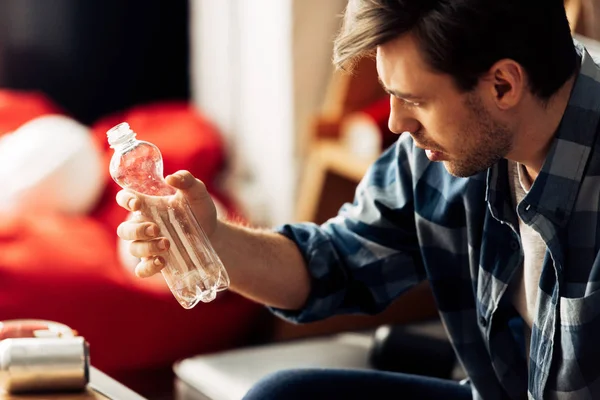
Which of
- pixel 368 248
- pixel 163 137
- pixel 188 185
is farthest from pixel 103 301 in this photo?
pixel 188 185

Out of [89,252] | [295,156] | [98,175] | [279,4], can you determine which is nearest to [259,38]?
[279,4]

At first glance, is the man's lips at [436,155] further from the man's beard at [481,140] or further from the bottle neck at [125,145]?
the bottle neck at [125,145]

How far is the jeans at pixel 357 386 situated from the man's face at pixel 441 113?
340 millimetres

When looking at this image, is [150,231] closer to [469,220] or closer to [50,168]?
[469,220]

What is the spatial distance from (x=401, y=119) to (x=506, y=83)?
125 mm

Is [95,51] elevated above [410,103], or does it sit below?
below

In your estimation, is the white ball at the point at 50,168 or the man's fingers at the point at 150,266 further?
the white ball at the point at 50,168

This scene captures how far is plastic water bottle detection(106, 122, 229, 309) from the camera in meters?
1.16

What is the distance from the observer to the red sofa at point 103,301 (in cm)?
215

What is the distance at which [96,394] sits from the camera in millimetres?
1172

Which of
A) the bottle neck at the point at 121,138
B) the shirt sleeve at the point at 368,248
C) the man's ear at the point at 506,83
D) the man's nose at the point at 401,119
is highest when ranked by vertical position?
the man's ear at the point at 506,83

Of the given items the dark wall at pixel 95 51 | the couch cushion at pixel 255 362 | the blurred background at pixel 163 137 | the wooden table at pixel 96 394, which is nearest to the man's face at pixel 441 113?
the wooden table at pixel 96 394

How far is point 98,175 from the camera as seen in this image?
2.56 m

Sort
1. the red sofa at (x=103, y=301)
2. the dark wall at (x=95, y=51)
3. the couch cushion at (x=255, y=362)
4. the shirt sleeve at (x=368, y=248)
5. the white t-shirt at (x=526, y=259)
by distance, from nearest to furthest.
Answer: the white t-shirt at (x=526, y=259)
the shirt sleeve at (x=368, y=248)
the couch cushion at (x=255, y=362)
the red sofa at (x=103, y=301)
the dark wall at (x=95, y=51)
